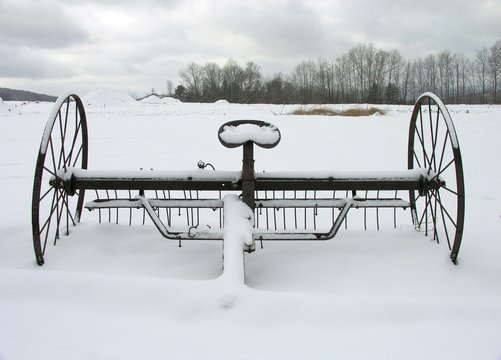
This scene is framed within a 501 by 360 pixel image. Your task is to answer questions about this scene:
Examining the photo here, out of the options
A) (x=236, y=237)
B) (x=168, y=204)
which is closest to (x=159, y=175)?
(x=168, y=204)

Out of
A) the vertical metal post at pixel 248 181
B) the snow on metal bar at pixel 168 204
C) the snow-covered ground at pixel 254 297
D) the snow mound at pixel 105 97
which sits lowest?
the snow-covered ground at pixel 254 297

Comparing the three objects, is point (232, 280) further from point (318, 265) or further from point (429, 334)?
point (429, 334)

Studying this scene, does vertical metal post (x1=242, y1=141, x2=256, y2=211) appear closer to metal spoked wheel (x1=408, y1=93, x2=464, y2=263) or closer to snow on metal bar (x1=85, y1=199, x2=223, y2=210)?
snow on metal bar (x1=85, y1=199, x2=223, y2=210)

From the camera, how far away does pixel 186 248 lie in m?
3.20

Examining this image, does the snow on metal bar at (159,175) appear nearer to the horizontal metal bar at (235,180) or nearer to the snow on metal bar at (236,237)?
the horizontal metal bar at (235,180)

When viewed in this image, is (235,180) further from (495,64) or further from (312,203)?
(495,64)

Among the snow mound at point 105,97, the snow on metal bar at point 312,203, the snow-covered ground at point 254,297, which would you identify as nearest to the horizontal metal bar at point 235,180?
the snow on metal bar at point 312,203

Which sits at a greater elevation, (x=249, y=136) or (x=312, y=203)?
(x=249, y=136)

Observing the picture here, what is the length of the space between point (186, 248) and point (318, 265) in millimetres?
1068

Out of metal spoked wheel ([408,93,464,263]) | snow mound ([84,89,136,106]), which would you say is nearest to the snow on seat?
metal spoked wheel ([408,93,464,263])

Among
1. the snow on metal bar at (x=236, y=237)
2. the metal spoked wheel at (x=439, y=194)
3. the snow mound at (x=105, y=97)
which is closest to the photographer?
the snow on metal bar at (x=236, y=237)

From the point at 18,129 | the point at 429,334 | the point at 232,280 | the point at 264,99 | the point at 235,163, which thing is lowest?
the point at 429,334

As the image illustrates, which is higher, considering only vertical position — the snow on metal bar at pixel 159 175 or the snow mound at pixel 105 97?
the snow mound at pixel 105 97

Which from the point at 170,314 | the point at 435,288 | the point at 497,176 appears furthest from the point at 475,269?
the point at 497,176
